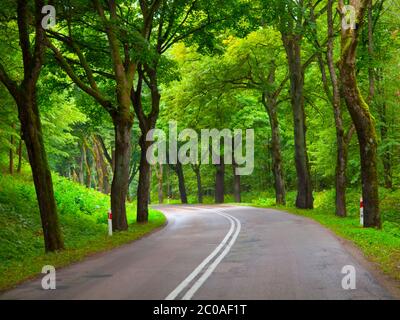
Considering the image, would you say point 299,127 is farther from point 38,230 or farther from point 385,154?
point 38,230

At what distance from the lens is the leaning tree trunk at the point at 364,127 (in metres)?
16.6

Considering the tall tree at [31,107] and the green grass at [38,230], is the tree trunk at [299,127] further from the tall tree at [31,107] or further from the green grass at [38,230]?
the tall tree at [31,107]

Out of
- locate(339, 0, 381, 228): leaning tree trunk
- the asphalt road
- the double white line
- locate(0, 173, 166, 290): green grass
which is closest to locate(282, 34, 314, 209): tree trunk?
locate(0, 173, 166, 290): green grass

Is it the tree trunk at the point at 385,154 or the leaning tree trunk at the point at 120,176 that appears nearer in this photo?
the leaning tree trunk at the point at 120,176

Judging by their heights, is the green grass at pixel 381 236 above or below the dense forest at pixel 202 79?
below

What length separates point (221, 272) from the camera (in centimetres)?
997

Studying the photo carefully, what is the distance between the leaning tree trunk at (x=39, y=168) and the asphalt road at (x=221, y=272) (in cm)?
203

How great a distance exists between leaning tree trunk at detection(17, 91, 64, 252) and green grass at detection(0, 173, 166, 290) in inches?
24.3

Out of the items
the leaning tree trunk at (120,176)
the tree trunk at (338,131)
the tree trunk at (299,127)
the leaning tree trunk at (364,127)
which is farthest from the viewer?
the tree trunk at (299,127)

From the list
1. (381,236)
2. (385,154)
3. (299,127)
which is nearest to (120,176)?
(381,236)

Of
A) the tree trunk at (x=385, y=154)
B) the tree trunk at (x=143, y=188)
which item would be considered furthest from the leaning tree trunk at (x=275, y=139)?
the tree trunk at (x=143, y=188)
